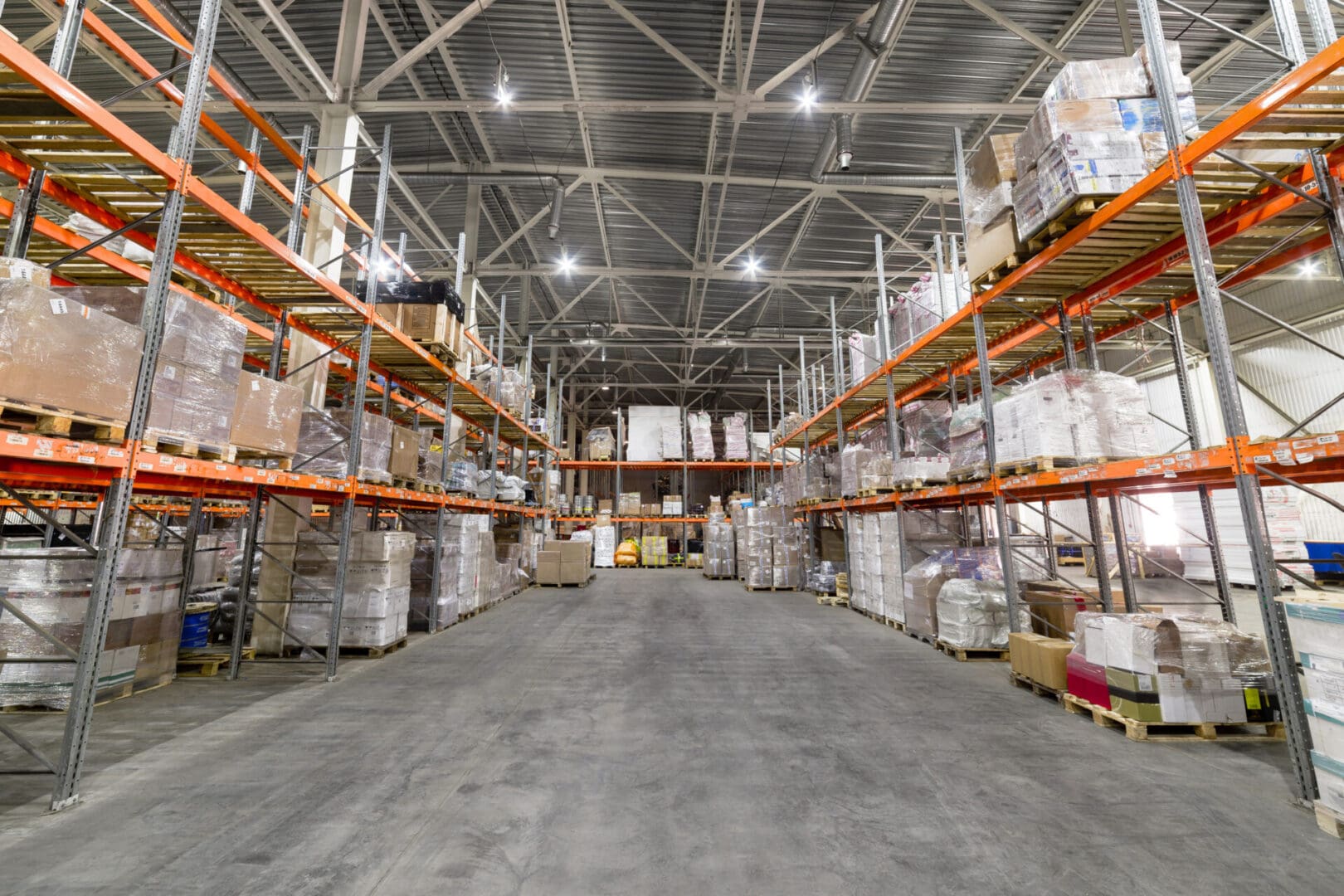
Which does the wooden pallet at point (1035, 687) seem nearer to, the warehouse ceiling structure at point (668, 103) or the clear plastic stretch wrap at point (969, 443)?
the clear plastic stretch wrap at point (969, 443)

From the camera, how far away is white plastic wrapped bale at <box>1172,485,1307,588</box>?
11602 millimetres

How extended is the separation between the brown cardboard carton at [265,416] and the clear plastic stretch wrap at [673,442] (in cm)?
1561

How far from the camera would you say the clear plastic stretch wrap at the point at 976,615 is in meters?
5.53

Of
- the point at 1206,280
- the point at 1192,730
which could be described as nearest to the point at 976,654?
the point at 1192,730

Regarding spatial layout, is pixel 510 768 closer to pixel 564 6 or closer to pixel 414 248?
pixel 564 6

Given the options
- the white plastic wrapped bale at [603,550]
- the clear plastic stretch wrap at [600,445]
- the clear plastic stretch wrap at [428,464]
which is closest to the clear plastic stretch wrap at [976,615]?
the clear plastic stretch wrap at [428,464]

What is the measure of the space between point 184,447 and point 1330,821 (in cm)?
621

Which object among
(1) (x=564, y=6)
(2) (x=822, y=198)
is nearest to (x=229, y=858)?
(1) (x=564, y=6)

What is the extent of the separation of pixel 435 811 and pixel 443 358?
597 centimetres

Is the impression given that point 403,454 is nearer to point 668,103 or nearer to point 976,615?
point 668,103

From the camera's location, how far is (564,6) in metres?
7.15

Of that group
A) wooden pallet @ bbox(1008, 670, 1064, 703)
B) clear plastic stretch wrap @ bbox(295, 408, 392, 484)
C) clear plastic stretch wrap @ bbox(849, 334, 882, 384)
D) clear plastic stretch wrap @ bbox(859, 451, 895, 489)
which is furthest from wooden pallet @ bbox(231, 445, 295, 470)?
clear plastic stretch wrap @ bbox(849, 334, 882, 384)

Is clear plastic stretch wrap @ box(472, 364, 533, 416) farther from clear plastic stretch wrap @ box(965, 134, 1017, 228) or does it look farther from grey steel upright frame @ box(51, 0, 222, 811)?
clear plastic stretch wrap @ box(965, 134, 1017, 228)

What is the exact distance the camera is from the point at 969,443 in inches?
232
